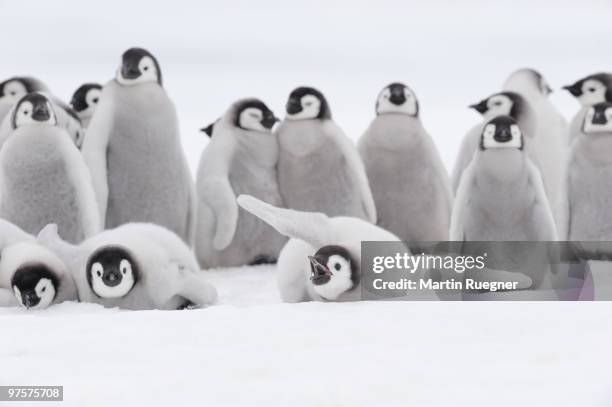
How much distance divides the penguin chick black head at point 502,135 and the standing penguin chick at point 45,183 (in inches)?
71.9

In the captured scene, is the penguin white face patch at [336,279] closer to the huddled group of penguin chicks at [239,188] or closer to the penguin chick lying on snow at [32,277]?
the huddled group of penguin chicks at [239,188]

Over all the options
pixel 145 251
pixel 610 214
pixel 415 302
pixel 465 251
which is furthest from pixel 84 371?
pixel 610 214

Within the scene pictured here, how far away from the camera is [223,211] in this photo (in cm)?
516

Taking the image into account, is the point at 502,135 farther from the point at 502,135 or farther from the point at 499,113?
the point at 499,113

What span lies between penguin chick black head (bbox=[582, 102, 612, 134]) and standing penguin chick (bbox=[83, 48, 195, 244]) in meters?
2.07

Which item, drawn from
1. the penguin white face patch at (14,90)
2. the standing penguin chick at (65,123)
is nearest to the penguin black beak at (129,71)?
the standing penguin chick at (65,123)

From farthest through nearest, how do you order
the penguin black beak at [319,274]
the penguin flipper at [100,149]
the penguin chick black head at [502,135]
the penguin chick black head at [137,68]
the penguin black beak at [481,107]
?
the penguin black beak at [481,107] < the penguin chick black head at [137,68] < the penguin flipper at [100,149] < the penguin chick black head at [502,135] < the penguin black beak at [319,274]

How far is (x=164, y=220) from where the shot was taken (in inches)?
199

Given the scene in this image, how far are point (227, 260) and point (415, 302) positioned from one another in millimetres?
2370

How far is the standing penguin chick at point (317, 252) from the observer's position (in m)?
3.22

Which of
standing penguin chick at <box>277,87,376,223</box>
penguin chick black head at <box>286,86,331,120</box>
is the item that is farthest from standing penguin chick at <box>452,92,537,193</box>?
penguin chick black head at <box>286,86,331,120</box>

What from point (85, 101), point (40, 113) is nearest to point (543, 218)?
point (40, 113)

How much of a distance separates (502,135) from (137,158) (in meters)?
1.75

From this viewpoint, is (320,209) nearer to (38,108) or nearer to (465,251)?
(465,251)
